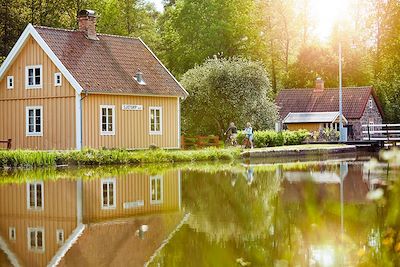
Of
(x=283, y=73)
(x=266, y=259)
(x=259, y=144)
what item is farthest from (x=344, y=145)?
(x=266, y=259)

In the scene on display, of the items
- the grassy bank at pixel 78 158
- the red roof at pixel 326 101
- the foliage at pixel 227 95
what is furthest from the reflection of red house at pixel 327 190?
the red roof at pixel 326 101

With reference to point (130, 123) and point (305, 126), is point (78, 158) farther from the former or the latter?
point (305, 126)

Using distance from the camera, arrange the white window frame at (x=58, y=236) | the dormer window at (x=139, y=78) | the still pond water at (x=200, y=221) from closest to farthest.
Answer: the still pond water at (x=200, y=221) → the white window frame at (x=58, y=236) → the dormer window at (x=139, y=78)

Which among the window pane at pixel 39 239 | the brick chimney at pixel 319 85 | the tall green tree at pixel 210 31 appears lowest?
the window pane at pixel 39 239

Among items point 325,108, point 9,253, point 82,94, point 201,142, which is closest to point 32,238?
point 9,253

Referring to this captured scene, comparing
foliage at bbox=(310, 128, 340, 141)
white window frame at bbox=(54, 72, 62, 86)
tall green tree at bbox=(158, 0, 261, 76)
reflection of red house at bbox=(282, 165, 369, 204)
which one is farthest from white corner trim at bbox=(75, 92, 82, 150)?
tall green tree at bbox=(158, 0, 261, 76)

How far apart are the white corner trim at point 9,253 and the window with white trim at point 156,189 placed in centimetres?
656

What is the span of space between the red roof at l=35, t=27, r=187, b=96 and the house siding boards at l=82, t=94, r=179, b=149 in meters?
0.54

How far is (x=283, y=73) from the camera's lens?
72.6 metres

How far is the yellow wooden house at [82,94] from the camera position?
122 ft

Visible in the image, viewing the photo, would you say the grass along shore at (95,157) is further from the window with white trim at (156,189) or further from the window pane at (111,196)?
the window pane at (111,196)

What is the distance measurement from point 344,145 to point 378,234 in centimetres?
3727

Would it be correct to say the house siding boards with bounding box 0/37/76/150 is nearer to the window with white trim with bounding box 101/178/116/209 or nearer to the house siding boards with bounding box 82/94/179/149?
the house siding boards with bounding box 82/94/179/149

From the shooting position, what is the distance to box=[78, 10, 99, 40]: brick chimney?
4075 centimetres
